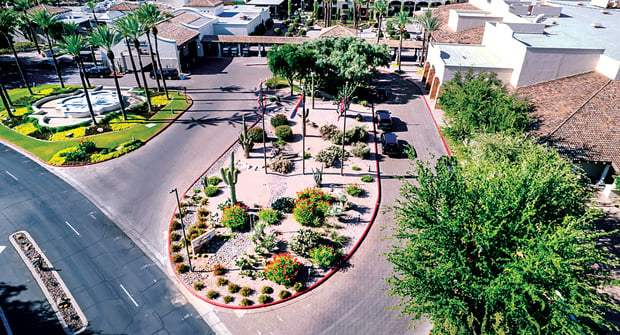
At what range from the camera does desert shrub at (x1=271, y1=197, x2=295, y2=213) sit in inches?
1270

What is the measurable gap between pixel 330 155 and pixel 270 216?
11.0 m

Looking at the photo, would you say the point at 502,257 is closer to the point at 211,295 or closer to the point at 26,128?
the point at 211,295

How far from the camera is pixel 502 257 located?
19234mm

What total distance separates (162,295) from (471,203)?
2057cm

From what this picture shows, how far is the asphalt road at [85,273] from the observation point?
23.4m

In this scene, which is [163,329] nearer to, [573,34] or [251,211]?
[251,211]

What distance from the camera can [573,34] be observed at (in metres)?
51.7

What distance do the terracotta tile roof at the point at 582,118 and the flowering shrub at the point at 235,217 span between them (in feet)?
92.5

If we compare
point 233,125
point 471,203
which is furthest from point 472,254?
point 233,125

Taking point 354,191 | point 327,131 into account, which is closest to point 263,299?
point 354,191

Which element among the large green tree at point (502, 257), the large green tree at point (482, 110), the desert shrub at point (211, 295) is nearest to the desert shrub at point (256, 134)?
the large green tree at point (482, 110)

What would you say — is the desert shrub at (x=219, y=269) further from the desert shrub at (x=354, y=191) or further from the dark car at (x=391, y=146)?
the dark car at (x=391, y=146)

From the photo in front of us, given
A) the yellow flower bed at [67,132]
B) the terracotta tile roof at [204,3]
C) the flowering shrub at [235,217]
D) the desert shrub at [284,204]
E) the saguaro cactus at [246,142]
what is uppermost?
the terracotta tile roof at [204,3]

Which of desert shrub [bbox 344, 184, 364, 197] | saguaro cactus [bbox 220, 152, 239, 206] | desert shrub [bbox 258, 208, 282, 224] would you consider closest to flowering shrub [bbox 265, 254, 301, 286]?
desert shrub [bbox 258, 208, 282, 224]
